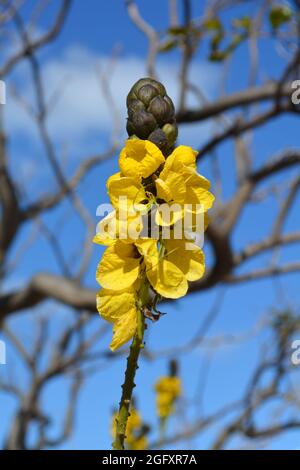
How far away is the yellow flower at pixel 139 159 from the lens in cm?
73

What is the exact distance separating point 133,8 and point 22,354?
2.82 meters

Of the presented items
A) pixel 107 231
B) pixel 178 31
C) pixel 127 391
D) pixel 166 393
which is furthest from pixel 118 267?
pixel 166 393

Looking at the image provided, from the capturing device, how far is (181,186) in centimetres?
73

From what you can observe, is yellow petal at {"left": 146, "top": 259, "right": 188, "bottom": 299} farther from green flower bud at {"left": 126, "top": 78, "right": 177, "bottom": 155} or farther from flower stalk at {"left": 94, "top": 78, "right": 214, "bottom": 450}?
green flower bud at {"left": 126, "top": 78, "right": 177, "bottom": 155}

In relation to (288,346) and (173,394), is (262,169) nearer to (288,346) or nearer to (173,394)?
(173,394)

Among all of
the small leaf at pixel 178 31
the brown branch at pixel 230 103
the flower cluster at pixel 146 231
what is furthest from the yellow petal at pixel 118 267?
the brown branch at pixel 230 103

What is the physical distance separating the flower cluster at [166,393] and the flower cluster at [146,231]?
2.46m

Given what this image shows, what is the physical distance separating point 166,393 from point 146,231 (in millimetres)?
2810

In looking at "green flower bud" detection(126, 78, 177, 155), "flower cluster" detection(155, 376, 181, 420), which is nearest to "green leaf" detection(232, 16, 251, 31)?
"flower cluster" detection(155, 376, 181, 420)

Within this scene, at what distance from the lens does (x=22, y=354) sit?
5426mm

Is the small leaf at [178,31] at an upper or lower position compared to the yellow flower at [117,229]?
upper

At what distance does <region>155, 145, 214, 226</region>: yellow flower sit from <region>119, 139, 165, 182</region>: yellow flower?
0.01 m

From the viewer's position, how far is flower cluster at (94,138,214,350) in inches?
28.2

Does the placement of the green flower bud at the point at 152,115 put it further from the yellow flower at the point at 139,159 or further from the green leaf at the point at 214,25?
the green leaf at the point at 214,25
